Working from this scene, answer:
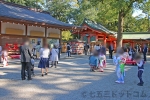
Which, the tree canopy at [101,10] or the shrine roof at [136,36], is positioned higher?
the tree canopy at [101,10]

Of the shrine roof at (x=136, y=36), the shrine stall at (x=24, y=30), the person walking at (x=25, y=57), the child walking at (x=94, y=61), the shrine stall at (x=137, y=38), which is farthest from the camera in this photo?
the shrine roof at (x=136, y=36)

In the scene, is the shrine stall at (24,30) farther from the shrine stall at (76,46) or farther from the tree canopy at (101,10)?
the tree canopy at (101,10)

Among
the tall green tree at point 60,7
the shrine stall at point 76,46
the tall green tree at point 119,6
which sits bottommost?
the shrine stall at point 76,46

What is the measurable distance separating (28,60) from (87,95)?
3.45 metres

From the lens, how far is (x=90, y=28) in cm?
3203

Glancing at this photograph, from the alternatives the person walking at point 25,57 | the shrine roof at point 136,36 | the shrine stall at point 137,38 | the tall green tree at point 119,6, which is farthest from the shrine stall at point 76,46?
the person walking at point 25,57

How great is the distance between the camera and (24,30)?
60.7 feet

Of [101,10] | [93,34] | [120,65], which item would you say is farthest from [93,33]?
[120,65]

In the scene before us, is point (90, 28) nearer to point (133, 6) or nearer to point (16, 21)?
point (133, 6)

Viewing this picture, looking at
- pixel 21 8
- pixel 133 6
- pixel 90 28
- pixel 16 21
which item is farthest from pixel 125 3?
pixel 16 21

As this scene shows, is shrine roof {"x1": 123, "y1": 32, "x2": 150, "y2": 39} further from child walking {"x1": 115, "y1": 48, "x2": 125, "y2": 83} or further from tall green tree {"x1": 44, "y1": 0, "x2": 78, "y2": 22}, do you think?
child walking {"x1": 115, "y1": 48, "x2": 125, "y2": 83}

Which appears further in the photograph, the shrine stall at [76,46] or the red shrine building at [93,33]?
the red shrine building at [93,33]

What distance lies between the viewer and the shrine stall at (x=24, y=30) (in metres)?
16.7

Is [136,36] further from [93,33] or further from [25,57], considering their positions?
[25,57]
